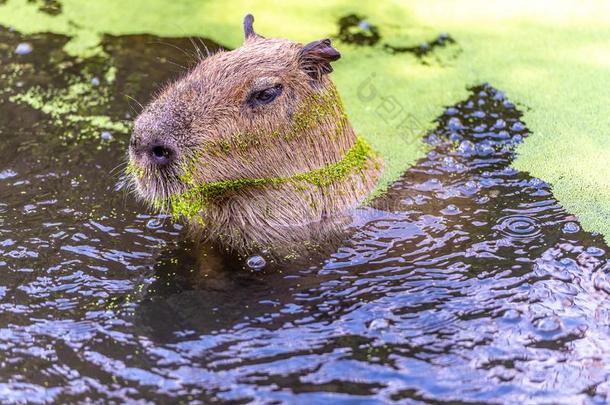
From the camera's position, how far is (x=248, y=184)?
4984 millimetres

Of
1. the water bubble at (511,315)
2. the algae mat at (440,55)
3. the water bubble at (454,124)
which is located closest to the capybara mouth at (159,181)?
the algae mat at (440,55)

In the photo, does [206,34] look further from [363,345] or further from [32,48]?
[363,345]

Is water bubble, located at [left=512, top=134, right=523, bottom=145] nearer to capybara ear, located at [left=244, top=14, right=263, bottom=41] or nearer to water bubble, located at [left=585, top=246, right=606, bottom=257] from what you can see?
water bubble, located at [left=585, top=246, right=606, bottom=257]

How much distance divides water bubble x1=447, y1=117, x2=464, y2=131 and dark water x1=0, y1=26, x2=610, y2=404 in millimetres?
412

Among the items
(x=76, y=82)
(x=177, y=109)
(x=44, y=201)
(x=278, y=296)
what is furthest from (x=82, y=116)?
(x=278, y=296)

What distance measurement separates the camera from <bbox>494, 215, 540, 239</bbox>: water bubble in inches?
203

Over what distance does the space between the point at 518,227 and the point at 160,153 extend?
7.58 ft

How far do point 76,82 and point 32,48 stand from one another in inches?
33.1

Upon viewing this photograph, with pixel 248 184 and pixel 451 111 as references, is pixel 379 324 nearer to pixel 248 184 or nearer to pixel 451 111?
pixel 248 184

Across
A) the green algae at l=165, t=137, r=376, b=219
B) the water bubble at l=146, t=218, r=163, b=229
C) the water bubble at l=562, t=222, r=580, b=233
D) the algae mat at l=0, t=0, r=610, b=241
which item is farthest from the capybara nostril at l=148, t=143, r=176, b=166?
the water bubble at l=562, t=222, r=580, b=233

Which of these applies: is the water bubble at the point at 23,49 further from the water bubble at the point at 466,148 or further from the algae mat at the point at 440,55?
the water bubble at the point at 466,148

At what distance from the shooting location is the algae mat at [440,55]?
6156 mm

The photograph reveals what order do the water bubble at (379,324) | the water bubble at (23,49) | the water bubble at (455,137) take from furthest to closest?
the water bubble at (23,49)
the water bubble at (455,137)
the water bubble at (379,324)

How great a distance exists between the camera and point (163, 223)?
5426 mm
